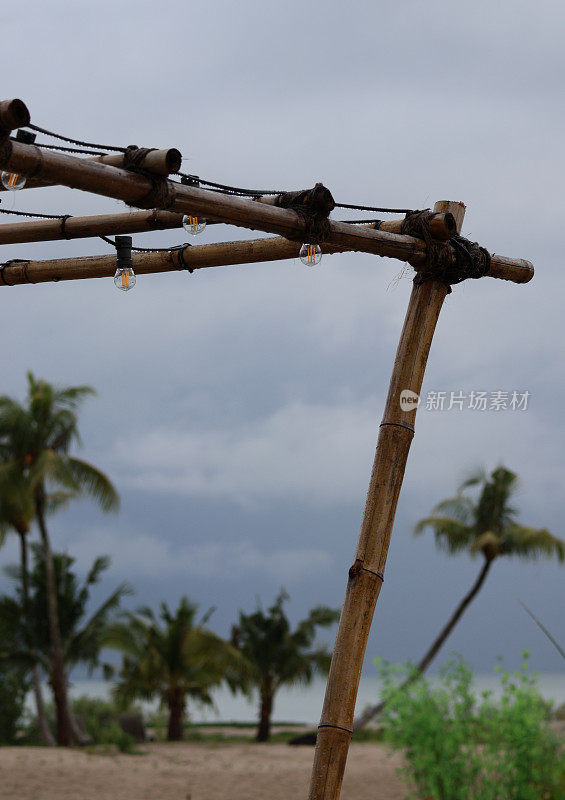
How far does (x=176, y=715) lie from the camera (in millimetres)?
17094

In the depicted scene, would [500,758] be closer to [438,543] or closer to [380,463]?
[380,463]

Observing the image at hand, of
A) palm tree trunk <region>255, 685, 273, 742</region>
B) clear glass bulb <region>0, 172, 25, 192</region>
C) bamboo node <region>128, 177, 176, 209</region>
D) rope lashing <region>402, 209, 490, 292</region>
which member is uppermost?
rope lashing <region>402, 209, 490, 292</region>

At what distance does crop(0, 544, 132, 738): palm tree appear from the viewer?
16203 millimetres

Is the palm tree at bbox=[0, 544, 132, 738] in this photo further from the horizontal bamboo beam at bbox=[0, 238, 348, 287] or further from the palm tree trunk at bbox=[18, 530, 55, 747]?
the horizontal bamboo beam at bbox=[0, 238, 348, 287]

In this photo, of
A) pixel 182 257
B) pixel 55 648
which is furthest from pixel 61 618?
pixel 182 257

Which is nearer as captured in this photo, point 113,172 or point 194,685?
point 113,172

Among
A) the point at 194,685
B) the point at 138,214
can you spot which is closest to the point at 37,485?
the point at 194,685

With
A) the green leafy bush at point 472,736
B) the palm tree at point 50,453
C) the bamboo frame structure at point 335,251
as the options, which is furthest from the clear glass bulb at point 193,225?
the palm tree at point 50,453

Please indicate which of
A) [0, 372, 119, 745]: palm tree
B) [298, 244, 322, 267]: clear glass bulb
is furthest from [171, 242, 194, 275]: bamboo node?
[0, 372, 119, 745]: palm tree

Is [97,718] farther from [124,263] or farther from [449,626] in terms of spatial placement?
[124,263]

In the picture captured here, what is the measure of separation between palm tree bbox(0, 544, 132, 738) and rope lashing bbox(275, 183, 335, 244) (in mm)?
14029

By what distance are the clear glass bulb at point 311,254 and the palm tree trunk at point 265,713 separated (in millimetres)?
15231

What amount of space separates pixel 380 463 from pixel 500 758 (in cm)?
506

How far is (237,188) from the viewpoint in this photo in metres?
2.72
